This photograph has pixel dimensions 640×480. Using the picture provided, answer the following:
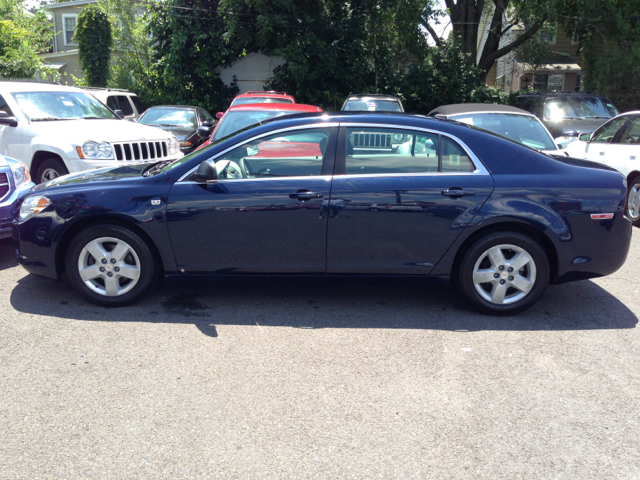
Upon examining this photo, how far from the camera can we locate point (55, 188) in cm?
516

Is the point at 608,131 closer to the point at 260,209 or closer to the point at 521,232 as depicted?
the point at 521,232

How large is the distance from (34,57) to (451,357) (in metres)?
26.2

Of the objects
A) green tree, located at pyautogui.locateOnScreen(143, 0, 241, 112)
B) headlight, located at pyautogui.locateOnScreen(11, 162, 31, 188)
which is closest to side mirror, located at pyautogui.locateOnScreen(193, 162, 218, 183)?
headlight, located at pyautogui.locateOnScreen(11, 162, 31, 188)

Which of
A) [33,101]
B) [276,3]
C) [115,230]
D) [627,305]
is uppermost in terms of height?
[276,3]

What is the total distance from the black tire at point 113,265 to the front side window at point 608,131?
24.6ft

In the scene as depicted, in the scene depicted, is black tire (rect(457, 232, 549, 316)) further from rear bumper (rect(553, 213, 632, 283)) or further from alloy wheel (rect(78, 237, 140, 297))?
alloy wheel (rect(78, 237, 140, 297))

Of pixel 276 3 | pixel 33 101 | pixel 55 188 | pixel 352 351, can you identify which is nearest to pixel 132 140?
pixel 33 101

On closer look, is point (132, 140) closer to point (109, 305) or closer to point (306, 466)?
point (109, 305)

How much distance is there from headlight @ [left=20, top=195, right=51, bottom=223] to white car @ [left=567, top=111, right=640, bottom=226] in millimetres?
7211

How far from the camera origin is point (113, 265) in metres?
5.04

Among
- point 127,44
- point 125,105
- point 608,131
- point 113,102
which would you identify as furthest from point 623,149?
point 127,44

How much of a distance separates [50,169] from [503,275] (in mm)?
6399

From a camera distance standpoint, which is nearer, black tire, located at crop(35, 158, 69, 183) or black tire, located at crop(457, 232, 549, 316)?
black tire, located at crop(457, 232, 549, 316)

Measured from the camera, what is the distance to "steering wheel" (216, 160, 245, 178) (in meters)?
5.01
